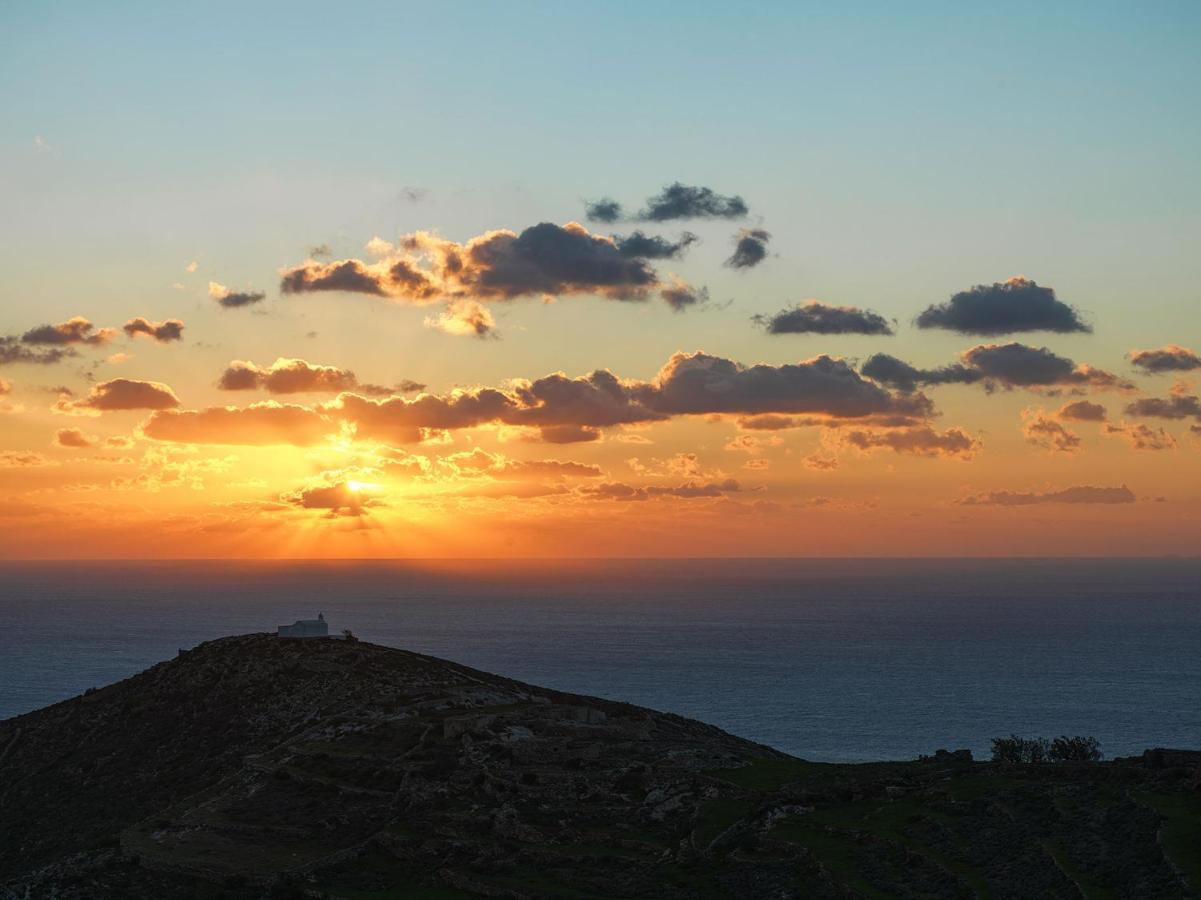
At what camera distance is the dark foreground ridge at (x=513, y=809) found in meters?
55.0

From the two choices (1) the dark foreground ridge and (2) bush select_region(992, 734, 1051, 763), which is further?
(2) bush select_region(992, 734, 1051, 763)

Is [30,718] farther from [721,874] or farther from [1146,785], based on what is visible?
[1146,785]

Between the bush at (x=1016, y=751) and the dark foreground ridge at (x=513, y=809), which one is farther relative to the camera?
the bush at (x=1016, y=751)

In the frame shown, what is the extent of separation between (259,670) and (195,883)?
39982 millimetres

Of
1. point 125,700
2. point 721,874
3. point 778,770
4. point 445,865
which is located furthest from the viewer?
point 125,700

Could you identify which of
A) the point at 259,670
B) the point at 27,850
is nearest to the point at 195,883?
the point at 27,850

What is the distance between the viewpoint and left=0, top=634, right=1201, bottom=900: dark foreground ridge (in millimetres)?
55031

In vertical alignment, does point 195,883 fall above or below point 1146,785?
below

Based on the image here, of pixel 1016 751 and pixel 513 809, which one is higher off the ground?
pixel 513 809

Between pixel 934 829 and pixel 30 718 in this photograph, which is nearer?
pixel 934 829

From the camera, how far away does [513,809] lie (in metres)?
69.1

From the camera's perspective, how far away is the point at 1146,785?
195 ft

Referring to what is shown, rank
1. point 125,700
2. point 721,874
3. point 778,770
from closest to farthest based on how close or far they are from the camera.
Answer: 1. point 721,874
2. point 778,770
3. point 125,700

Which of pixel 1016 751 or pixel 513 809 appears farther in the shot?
pixel 1016 751
